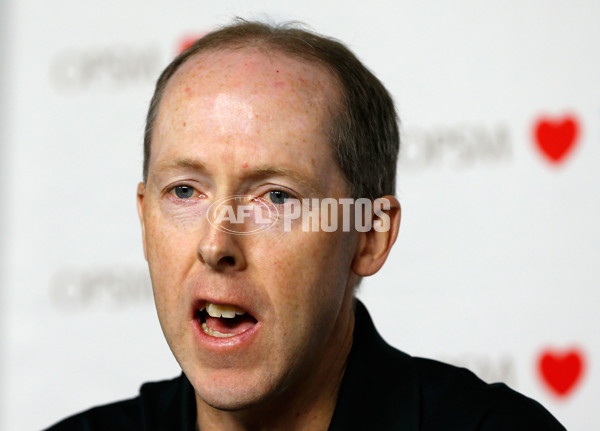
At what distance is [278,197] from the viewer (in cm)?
142

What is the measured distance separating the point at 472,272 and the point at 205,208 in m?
1.48

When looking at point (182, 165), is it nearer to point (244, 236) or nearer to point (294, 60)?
point (244, 236)

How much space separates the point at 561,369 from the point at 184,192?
1.63m

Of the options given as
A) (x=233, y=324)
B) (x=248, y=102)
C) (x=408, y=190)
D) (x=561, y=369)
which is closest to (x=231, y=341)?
(x=233, y=324)

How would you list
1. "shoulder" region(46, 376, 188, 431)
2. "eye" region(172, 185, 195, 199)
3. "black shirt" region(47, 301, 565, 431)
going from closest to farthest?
"eye" region(172, 185, 195, 199)
"black shirt" region(47, 301, 565, 431)
"shoulder" region(46, 376, 188, 431)

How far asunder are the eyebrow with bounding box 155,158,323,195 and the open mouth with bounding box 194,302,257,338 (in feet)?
0.69

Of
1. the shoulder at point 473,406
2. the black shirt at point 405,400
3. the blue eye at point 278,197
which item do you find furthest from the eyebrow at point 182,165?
the shoulder at point 473,406

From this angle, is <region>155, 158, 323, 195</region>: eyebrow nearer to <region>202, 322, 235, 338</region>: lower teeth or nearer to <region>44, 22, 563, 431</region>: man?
<region>44, 22, 563, 431</region>: man

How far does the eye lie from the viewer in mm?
1434

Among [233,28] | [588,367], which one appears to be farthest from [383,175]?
[588,367]

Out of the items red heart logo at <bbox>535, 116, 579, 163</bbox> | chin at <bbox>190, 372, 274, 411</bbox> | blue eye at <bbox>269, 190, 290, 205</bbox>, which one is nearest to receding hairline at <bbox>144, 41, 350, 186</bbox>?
blue eye at <bbox>269, 190, 290, 205</bbox>

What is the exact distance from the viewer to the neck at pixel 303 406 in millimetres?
1505

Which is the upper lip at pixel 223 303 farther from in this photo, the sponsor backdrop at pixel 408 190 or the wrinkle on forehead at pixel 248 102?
the sponsor backdrop at pixel 408 190

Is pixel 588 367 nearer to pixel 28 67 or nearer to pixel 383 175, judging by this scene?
pixel 383 175
